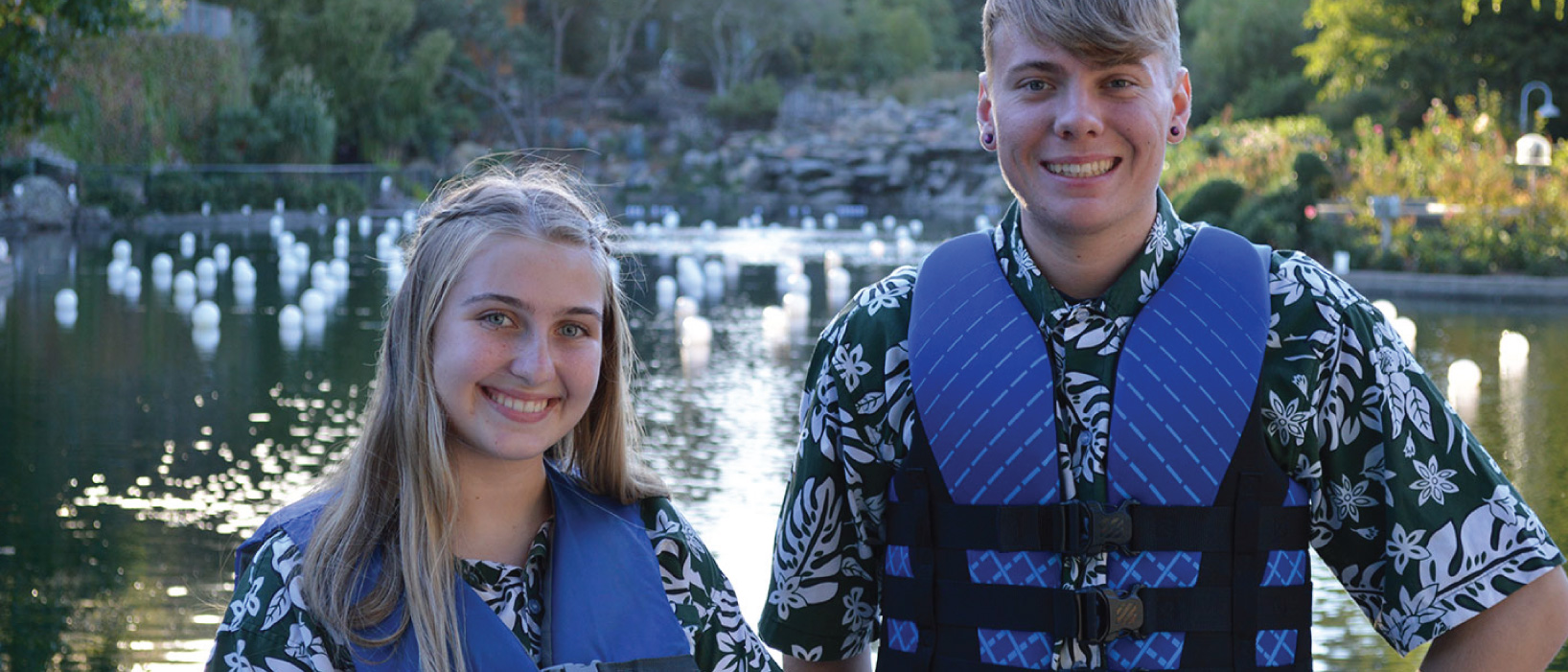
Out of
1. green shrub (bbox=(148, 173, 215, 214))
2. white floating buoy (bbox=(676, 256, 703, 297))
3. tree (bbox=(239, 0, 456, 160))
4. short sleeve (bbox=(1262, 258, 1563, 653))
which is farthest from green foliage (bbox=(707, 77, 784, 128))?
short sleeve (bbox=(1262, 258, 1563, 653))

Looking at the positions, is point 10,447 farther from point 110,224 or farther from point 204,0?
point 204,0

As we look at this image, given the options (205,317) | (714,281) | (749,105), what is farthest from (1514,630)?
(749,105)

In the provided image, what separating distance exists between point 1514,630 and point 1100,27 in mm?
933

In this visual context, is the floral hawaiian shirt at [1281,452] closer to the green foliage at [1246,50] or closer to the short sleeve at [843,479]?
the short sleeve at [843,479]

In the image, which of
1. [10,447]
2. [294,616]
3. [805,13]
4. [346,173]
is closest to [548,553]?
[294,616]

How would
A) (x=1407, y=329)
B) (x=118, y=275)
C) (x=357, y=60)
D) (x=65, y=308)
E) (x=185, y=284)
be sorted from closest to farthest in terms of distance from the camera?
(x=1407, y=329) < (x=65, y=308) < (x=185, y=284) < (x=118, y=275) < (x=357, y=60)

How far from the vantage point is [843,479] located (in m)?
2.40

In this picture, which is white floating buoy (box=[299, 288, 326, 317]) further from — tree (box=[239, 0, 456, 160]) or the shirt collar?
tree (box=[239, 0, 456, 160])

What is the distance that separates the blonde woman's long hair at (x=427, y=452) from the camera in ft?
6.81

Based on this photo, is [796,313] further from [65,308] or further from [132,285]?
[132,285]

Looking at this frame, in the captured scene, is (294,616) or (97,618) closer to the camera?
(294,616)

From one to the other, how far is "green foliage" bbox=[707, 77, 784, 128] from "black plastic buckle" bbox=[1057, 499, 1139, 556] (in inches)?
2208

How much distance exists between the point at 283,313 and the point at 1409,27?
84.3 feet

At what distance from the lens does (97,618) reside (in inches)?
259
